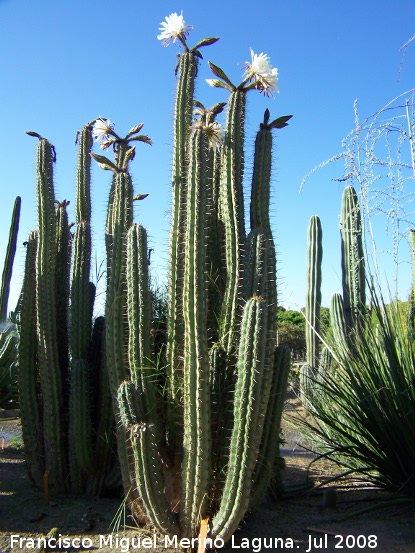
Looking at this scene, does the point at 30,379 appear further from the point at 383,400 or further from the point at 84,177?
the point at 383,400

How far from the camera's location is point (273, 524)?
4.10 meters

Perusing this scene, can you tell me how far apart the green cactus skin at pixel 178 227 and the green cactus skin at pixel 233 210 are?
315 mm

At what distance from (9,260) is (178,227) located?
6.82 m

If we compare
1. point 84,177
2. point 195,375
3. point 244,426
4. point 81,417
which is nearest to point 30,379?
point 81,417

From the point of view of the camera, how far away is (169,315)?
→ 4.06 meters

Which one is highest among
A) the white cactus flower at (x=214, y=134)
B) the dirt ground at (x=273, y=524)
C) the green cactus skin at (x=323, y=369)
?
the white cactus flower at (x=214, y=134)

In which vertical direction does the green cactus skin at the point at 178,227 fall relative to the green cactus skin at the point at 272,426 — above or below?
above

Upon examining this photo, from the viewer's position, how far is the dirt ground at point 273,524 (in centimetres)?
373

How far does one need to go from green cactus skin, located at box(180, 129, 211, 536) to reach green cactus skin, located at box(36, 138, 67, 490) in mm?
1686

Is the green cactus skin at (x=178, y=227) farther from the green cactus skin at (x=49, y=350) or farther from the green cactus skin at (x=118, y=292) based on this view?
the green cactus skin at (x=49, y=350)

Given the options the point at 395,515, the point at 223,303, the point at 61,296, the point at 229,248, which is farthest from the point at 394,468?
the point at 61,296

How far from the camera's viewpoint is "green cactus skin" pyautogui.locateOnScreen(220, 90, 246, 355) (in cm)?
398

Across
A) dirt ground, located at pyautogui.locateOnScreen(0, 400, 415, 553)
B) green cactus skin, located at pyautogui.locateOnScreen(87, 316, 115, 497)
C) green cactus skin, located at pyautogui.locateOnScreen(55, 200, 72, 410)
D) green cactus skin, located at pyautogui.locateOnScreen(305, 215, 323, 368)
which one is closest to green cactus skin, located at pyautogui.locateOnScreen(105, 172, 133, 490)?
dirt ground, located at pyautogui.locateOnScreen(0, 400, 415, 553)

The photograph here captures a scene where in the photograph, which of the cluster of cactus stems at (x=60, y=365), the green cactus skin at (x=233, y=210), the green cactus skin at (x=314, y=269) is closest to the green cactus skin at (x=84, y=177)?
the cluster of cactus stems at (x=60, y=365)
